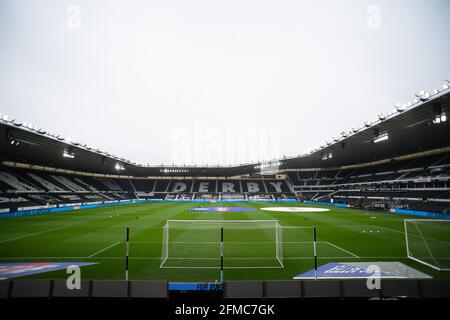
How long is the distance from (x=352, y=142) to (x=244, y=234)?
3000 cm

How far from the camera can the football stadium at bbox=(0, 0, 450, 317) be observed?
6641 millimetres

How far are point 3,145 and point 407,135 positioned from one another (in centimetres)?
5313

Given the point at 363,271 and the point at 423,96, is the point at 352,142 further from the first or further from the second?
the point at 363,271

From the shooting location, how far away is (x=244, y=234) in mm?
18344

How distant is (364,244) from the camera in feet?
46.6

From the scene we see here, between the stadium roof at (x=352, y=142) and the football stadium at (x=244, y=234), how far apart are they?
181mm

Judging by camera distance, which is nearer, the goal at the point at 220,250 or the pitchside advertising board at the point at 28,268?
the pitchside advertising board at the point at 28,268

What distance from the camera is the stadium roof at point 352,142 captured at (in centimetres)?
2458

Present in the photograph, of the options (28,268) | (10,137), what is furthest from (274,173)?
(28,268)

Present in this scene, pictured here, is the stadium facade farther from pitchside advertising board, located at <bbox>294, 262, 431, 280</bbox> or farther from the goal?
the goal

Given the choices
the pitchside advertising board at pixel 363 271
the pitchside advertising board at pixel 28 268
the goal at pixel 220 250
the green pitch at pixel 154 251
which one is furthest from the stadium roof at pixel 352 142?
the pitchside advertising board at pixel 28 268

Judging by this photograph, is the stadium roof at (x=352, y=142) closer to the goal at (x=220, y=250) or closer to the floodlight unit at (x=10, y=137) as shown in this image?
the floodlight unit at (x=10, y=137)

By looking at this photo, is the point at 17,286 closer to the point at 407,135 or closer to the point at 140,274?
the point at 140,274
